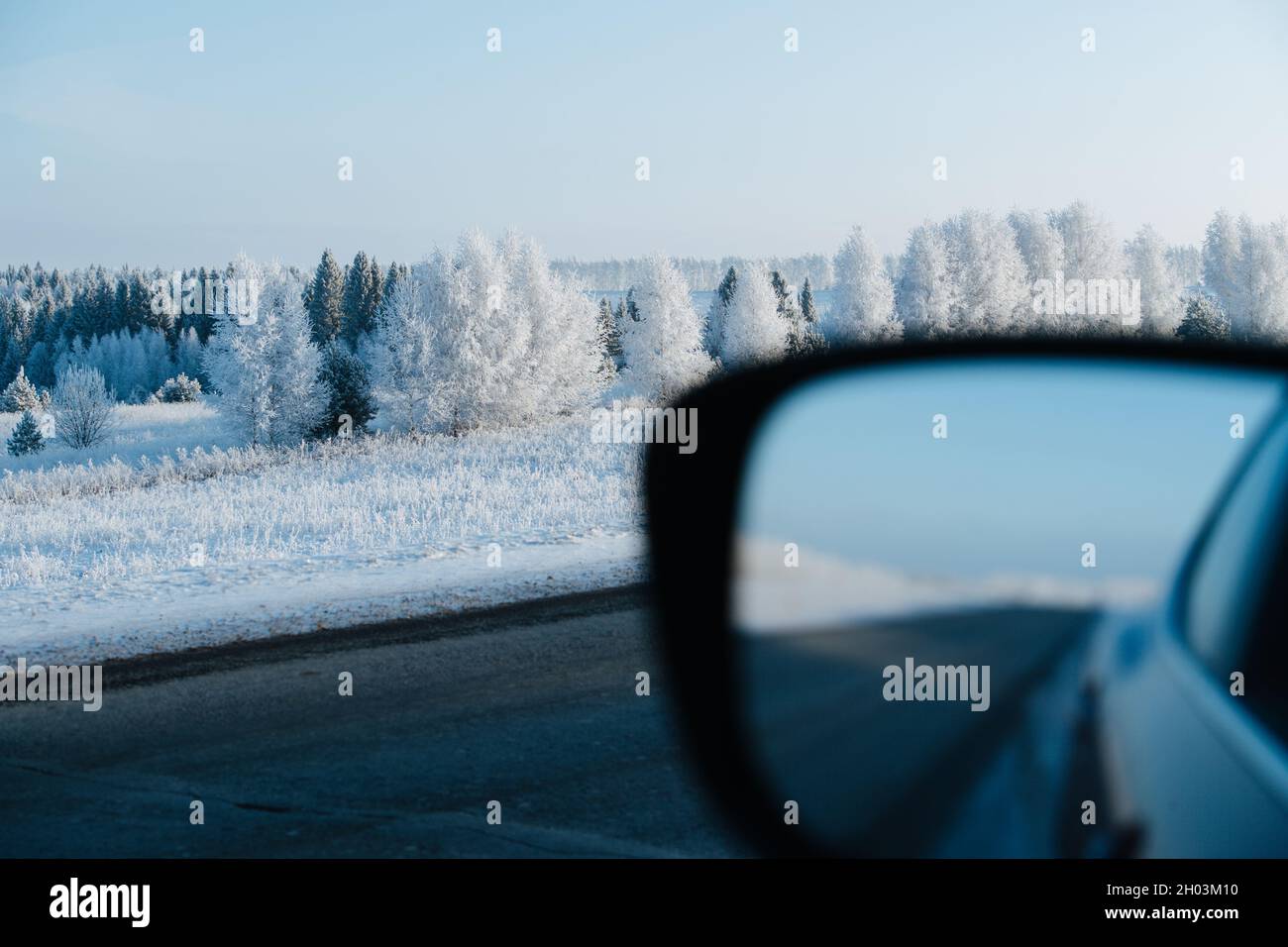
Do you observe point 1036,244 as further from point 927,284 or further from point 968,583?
point 968,583

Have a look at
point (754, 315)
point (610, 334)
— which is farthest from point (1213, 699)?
point (754, 315)

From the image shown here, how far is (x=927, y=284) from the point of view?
62.4 m

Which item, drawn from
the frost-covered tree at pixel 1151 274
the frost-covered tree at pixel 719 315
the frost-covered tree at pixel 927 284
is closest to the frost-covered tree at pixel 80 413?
the frost-covered tree at pixel 719 315

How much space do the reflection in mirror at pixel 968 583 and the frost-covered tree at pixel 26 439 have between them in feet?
206

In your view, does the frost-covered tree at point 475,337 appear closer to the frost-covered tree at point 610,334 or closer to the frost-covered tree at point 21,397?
the frost-covered tree at point 610,334

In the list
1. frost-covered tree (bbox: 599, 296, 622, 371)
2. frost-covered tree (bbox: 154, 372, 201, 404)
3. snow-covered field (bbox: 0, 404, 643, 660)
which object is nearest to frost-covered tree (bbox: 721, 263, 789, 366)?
frost-covered tree (bbox: 599, 296, 622, 371)

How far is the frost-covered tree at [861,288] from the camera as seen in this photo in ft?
198

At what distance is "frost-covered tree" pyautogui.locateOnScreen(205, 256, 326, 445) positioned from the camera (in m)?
44.7

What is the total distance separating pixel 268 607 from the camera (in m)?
8.87

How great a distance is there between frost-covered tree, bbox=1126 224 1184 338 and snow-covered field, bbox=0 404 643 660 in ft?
181

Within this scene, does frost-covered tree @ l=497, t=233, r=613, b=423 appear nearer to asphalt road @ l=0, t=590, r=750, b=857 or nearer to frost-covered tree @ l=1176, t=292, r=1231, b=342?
frost-covered tree @ l=1176, t=292, r=1231, b=342

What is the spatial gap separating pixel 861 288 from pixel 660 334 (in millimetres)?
17327
